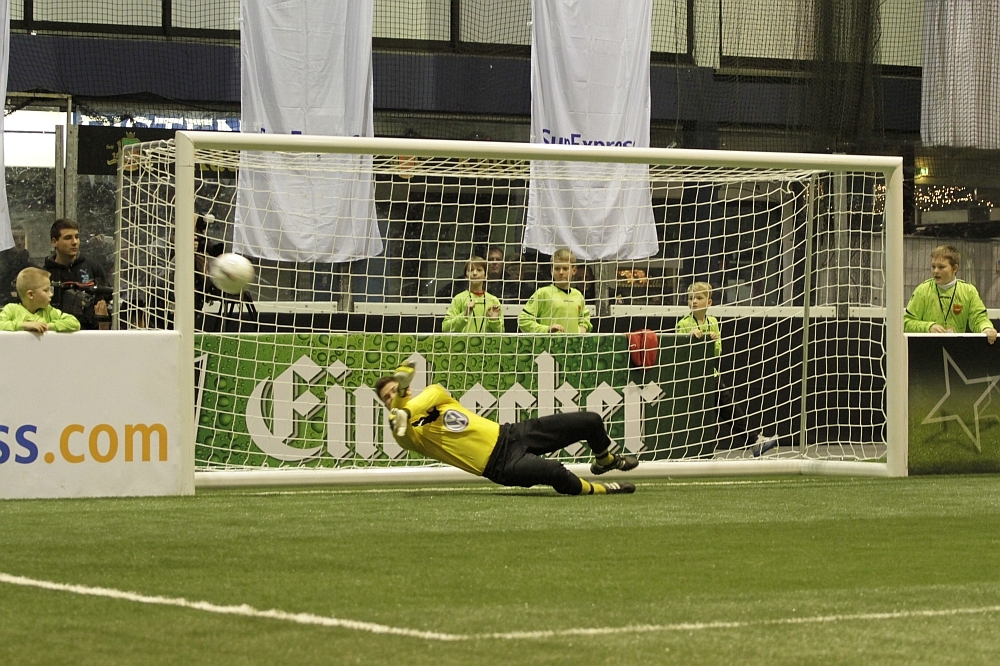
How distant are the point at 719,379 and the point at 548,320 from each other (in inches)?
57.8

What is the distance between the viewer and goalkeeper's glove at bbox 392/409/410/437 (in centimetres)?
784

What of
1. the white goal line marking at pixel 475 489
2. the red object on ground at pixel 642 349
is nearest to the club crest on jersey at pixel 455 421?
the white goal line marking at pixel 475 489

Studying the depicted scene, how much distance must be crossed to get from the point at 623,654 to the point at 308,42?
10.3 metres

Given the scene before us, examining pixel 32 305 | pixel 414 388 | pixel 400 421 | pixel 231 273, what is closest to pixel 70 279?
pixel 32 305

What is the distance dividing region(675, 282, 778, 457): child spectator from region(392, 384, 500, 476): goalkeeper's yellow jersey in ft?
10.3

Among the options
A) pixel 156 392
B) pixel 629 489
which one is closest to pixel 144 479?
pixel 156 392

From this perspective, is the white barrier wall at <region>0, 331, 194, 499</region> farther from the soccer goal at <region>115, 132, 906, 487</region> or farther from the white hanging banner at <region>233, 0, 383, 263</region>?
the white hanging banner at <region>233, 0, 383, 263</region>

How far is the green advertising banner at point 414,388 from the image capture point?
1000cm

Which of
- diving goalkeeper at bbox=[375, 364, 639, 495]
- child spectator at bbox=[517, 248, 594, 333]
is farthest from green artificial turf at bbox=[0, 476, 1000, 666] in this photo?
child spectator at bbox=[517, 248, 594, 333]

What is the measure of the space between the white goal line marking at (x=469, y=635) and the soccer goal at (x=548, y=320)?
160 inches

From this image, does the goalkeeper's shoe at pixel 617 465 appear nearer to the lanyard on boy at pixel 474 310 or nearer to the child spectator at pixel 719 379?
the child spectator at pixel 719 379

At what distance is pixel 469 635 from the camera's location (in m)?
4.09

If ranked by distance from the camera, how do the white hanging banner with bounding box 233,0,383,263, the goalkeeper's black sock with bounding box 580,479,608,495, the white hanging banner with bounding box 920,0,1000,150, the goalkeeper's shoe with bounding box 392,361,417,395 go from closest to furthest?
the goalkeeper's shoe with bounding box 392,361,417,395 < the goalkeeper's black sock with bounding box 580,479,608,495 < the white hanging banner with bounding box 233,0,383,263 < the white hanging banner with bounding box 920,0,1000,150

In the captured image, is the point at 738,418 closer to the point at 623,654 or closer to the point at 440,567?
the point at 440,567
